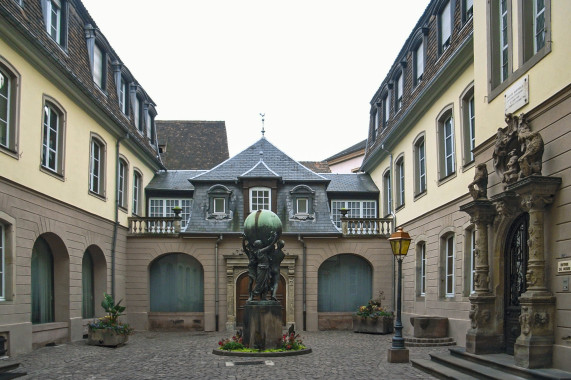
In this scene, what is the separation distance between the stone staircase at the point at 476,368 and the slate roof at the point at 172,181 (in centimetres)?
1852

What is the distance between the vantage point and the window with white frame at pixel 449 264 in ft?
67.8

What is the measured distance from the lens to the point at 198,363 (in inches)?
631

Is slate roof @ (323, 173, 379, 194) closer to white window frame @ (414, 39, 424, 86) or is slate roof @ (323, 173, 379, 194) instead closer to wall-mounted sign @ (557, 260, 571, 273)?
white window frame @ (414, 39, 424, 86)

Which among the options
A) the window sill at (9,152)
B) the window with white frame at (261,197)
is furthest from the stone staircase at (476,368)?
the window with white frame at (261,197)

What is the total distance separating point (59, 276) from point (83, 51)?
7282 mm

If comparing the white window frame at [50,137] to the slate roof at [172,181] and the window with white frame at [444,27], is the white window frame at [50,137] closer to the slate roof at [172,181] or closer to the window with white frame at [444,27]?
the slate roof at [172,181]

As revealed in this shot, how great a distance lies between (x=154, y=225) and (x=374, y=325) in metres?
9.50

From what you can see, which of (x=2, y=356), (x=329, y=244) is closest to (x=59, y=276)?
(x=2, y=356)

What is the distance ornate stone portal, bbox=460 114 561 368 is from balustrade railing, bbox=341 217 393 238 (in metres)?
14.2

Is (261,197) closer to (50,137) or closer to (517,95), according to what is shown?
(50,137)

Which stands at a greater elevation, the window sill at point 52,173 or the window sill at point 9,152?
the window sill at point 9,152

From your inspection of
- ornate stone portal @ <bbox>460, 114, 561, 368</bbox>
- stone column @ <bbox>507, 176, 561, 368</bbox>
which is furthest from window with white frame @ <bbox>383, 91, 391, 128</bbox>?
stone column @ <bbox>507, 176, 561, 368</bbox>

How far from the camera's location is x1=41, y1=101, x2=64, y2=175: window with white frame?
1967 centimetres

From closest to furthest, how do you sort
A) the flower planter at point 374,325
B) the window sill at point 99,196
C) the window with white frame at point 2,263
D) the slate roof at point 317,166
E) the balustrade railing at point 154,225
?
the window with white frame at point 2,263 → the window sill at point 99,196 → the flower planter at point 374,325 → the balustrade railing at point 154,225 → the slate roof at point 317,166
